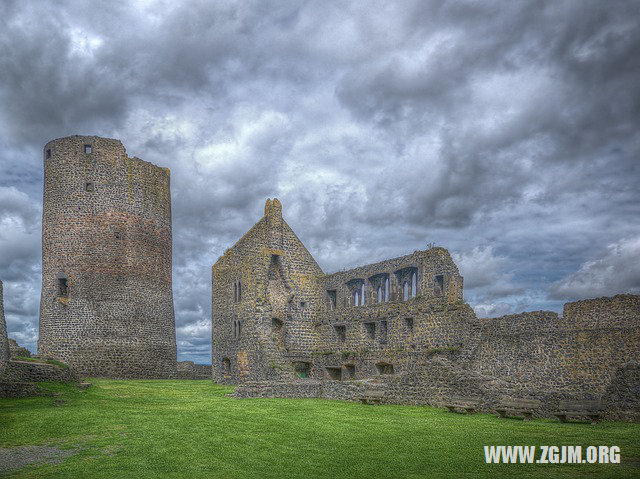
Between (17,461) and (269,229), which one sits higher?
(269,229)

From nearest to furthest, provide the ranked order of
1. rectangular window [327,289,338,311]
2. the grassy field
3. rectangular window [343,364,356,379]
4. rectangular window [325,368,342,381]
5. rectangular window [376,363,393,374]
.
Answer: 1. the grassy field
2. rectangular window [376,363,393,374]
3. rectangular window [343,364,356,379]
4. rectangular window [325,368,342,381]
5. rectangular window [327,289,338,311]

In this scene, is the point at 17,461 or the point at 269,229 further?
the point at 269,229

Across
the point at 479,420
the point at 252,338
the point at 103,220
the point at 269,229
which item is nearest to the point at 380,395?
the point at 479,420

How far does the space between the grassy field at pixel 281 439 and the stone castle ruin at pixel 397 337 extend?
1.90 metres

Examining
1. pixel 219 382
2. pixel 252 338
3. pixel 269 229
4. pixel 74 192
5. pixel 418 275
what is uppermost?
pixel 74 192

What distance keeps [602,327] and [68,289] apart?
3196cm

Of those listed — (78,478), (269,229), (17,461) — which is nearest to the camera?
(78,478)

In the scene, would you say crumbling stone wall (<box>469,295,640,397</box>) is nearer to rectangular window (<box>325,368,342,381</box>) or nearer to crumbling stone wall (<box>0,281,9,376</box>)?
rectangular window (<box>325,368,342,381</box>)

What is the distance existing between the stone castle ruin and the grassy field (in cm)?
190

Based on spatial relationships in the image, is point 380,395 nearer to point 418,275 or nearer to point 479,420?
Result: point 479,420

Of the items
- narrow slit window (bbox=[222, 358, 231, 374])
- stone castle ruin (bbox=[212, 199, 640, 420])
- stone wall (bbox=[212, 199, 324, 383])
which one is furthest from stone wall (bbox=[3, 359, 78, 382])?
narrow slit window (bbox=[222, 358, 231, 374])

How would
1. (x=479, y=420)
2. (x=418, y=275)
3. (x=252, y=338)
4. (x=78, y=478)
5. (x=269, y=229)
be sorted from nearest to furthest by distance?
(x=78, y=478) < (x=479, y=420) < (x=418, y=275) < (x=252, y=338) < (x=269, y=229)

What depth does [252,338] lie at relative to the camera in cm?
3272

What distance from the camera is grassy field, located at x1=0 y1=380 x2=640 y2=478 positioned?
9797 millimetres
